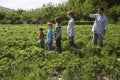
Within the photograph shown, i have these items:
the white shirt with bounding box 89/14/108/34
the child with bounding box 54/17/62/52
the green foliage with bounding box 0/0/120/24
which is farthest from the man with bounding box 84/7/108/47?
the green foliage with bounding box 0/0/120/24

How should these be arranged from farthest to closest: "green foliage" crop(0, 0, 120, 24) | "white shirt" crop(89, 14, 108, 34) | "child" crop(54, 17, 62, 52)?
"green foliage" crop(0, 0, 120, 24)
"white shirt" crop(89, 14, 108, 34)
"child" crop(54, 17, 62, 52)

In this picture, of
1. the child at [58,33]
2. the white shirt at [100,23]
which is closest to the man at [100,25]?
the white shirt at [100,23]

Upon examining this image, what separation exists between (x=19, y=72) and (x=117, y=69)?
2444 mm

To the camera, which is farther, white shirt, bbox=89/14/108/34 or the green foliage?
the green foliage

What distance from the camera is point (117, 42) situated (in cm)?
1595

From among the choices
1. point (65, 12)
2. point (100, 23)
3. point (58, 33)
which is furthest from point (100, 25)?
point (65, 12)

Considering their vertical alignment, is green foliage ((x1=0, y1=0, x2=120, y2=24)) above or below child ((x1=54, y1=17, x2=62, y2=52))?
below

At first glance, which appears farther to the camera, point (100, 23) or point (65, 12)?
point (65, 12)

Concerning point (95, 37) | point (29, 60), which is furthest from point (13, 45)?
point (29, 60)

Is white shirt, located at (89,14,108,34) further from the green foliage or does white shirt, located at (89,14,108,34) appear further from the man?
the green foliage

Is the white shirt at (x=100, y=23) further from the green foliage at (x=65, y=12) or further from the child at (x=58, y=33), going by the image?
the green foliage at (x=65, y=12)

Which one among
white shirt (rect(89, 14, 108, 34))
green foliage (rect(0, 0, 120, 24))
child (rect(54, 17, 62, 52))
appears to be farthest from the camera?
green foliage (rect(0, 0, 120, 24))

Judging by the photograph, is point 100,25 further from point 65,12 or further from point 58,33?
point 65,12

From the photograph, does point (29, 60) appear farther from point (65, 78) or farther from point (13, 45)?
point (13, 45)
